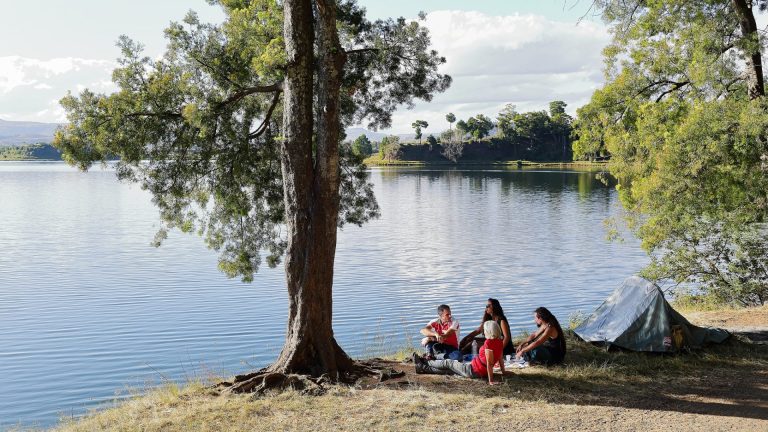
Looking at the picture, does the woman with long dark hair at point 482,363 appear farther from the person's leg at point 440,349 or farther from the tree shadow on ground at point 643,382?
the person's leg at point 440,349

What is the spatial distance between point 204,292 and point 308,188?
14.1m

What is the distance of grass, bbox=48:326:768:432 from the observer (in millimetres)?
8164

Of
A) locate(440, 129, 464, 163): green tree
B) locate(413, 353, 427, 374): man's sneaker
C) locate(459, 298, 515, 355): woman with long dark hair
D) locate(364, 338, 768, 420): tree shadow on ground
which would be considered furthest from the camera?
locate(440, 129, 464, 163): green tree

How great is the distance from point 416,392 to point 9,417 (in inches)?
322

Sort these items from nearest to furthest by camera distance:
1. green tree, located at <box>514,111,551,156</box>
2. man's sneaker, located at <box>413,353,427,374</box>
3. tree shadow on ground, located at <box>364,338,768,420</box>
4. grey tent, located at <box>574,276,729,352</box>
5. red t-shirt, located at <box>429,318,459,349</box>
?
tree shadow on ground, located at <box>364,338,768,420</box> < man's sneaker, located at <box>413,353,427,374</box> < red t-shirt, located at <box>429,318,459,349</box> < grey tent, located at <box>574,276,729,352</box> < green tree, located at <box>514,111,551,156</box>

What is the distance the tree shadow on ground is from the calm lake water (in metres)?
5.44

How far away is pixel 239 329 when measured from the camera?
18.9 metres

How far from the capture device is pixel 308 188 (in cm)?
1040

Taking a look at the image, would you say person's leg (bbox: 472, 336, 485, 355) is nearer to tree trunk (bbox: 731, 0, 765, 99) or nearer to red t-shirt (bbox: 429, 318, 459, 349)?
red t-shirt (bbox: 429, 318, 459, 349)

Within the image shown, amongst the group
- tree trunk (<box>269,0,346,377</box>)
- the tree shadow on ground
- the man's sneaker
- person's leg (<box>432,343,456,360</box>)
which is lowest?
the tree shadow on ground

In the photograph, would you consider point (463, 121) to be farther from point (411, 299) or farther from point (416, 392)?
point (416, 392)

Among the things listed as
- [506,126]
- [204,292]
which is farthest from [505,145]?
[204,292]

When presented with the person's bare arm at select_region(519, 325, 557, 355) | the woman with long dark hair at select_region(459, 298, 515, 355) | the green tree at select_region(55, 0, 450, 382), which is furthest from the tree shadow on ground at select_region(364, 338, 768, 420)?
the green tree at select_region(55, 0, 450, 382)

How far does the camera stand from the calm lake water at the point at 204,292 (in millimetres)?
15688
